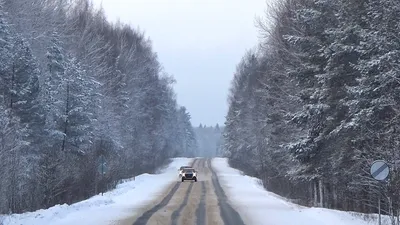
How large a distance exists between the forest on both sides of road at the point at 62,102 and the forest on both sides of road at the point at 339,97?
11.3 m

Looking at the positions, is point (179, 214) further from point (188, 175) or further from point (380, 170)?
point (188, 175)

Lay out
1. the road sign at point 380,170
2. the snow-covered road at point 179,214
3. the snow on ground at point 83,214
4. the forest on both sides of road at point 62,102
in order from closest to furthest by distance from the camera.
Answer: the road sign at point 380,170 < the snow on ground at point 83,214 < the snow-covered road at point 179,214 < the forest on both sides of road at point 62,102

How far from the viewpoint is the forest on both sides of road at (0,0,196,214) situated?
27.4 m

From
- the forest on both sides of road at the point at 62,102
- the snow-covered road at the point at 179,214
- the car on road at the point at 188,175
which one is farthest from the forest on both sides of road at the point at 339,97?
the car on road at the point at 188,175

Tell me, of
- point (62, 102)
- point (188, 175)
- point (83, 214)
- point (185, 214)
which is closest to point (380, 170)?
point (185, 214)

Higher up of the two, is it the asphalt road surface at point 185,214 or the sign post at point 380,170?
the sign post at point 380,170

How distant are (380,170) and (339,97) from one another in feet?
36.2

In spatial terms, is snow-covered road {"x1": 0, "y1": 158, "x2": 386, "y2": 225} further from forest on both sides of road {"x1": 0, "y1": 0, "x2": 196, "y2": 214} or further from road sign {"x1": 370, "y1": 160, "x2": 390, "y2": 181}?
road sign {"x1": 370, "y1": 160, "x2": 390, "y2": 181}

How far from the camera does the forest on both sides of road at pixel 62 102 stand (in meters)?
27.4

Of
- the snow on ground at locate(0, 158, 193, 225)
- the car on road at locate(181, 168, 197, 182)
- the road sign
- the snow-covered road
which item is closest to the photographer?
the road sign

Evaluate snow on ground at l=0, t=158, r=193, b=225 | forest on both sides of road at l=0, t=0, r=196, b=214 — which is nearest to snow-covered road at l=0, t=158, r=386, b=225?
snow on ground at l=0, t=158, r=193, b=225

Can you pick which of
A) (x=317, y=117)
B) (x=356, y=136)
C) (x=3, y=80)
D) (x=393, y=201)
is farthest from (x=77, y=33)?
(x=393, y=201)

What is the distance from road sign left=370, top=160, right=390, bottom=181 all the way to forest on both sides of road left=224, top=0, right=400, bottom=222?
2.48 ft

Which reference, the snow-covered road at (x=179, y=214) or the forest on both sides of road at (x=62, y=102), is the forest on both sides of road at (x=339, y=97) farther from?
the forest on both sides of road at (x=62, y=102)
